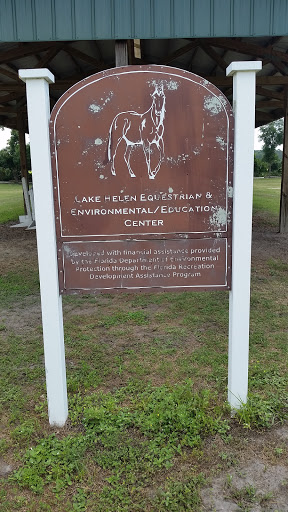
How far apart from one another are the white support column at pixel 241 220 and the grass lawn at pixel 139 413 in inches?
11.2

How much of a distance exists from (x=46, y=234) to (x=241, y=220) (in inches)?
47.4

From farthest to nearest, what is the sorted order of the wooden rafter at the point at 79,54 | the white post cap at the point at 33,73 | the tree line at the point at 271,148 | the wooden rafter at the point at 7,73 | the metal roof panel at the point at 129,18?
the tree line at the point at 271,148 → the wooden rafter at the point at 7,73 → the wooden rafter at the point at 79,54 → the metal roof panel at the point at 129,18 → the white post cap at the point at 33,73

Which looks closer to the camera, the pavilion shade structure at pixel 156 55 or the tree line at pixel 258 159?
the pavilion shade structure at pixel 156 55

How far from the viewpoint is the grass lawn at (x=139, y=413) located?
223 centimetres

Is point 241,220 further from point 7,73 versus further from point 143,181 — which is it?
point 7,73

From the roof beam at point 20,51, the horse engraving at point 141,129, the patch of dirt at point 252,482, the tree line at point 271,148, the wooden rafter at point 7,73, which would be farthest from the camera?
the tree line at point 271,148

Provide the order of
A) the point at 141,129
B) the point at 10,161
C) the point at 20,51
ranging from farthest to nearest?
1. the point at 10,161
2. the point at 20,51
3. the point at 141,129

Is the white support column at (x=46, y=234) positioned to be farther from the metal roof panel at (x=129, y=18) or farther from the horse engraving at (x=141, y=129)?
the metal roof panel at (x=129, y=18)

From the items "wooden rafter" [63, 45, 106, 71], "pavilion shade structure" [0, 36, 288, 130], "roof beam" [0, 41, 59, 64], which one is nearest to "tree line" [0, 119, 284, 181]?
"pavilion shade structure" [0, 36, 288, 130]

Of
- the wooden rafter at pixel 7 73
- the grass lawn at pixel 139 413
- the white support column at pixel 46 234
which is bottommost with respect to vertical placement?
the grass lawn at pixel 139 413

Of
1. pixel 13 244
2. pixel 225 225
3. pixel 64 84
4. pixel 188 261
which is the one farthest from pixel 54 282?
pixel 64 84

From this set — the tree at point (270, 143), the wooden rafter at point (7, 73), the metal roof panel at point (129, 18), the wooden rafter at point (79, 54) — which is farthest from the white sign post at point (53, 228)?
the tree at point (270, 143)

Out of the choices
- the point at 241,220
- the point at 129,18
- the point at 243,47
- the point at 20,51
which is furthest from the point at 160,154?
the point at 243,47

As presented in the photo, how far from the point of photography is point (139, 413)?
2.86 m
